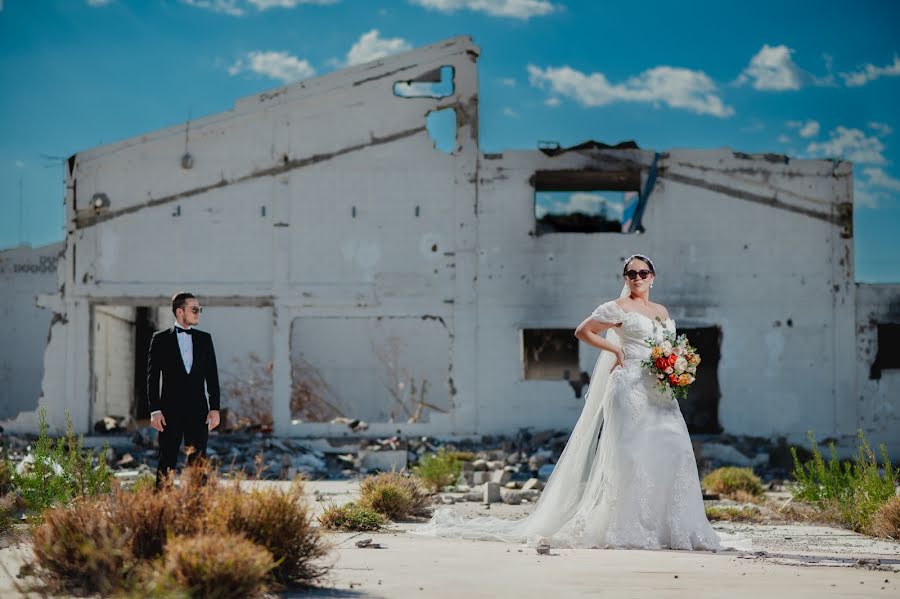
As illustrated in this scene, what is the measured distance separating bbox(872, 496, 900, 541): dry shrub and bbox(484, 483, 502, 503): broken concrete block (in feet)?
19.1

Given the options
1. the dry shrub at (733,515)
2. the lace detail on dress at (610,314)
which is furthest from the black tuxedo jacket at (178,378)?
A: the dry shrub at (733,515)

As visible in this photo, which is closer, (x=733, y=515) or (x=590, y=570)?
(x=590, y=570)

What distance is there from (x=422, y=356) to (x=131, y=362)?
8467 mm

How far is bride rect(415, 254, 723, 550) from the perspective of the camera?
9383 millimetres

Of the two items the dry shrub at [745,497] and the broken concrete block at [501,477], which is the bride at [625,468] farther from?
the broken concrete block at [501,477]

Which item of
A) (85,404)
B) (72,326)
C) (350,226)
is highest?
(350,226)

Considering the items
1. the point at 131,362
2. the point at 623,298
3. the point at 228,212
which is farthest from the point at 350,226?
the point at 623,298

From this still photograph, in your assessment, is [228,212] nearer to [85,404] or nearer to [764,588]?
[85,404]

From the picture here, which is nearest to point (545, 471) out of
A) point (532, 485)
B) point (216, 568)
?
point (532, 485)

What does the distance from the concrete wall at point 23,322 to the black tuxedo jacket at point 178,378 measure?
72.6 ft

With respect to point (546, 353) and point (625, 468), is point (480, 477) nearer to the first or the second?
point (546, 353)

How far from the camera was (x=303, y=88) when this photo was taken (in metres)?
23.5

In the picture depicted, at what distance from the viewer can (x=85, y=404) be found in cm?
2317

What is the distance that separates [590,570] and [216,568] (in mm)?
2996
